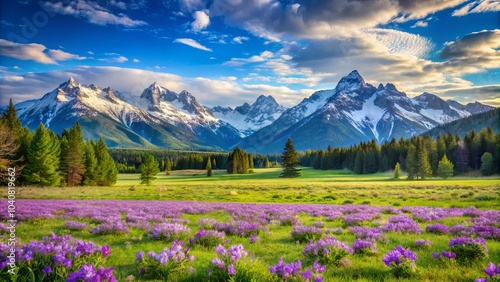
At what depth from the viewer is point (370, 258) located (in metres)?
8.41

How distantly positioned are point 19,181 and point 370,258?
222 ft

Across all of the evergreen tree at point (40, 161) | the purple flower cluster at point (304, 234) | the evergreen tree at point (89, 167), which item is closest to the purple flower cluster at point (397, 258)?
the purple flower cluster at point (304, 234)

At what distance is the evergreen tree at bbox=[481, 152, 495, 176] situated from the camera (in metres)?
95.8

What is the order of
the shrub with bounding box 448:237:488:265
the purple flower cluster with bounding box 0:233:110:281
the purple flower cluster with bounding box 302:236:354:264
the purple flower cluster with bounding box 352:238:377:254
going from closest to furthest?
the purple flower cluster with bounding box 0:233:110:281 < the shrub with bounding box 448:237:488:265 < the purple flower cluster with bounding box 302:236:354:264 < the purple flower cluster with bounding box 352:238:377:254

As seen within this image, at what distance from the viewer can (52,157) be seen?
58.2 metres

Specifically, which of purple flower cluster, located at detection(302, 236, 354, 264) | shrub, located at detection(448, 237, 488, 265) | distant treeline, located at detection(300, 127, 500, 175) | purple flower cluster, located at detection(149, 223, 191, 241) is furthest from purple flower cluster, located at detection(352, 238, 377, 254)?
distant treeline, located at detection(300, 127, 500, 175)

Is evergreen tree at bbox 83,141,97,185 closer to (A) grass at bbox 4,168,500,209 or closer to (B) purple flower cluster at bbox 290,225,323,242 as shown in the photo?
(A) grass at bbox 4,168,500,209

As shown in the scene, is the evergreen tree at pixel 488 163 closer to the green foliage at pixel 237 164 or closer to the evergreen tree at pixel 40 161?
the green foliage at pixel 237 164

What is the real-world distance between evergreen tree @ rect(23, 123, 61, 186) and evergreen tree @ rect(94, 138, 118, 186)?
17980 mm

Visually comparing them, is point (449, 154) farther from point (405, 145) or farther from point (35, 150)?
point (35, 150)

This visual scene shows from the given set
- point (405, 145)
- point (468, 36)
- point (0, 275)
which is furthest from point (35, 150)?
point (405, 145)

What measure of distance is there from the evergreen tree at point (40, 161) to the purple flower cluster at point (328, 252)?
6130 centimetres

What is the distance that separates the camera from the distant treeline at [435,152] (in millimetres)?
106188

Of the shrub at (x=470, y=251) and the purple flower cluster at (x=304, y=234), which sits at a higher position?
the shrub at (x=470, y=251)
